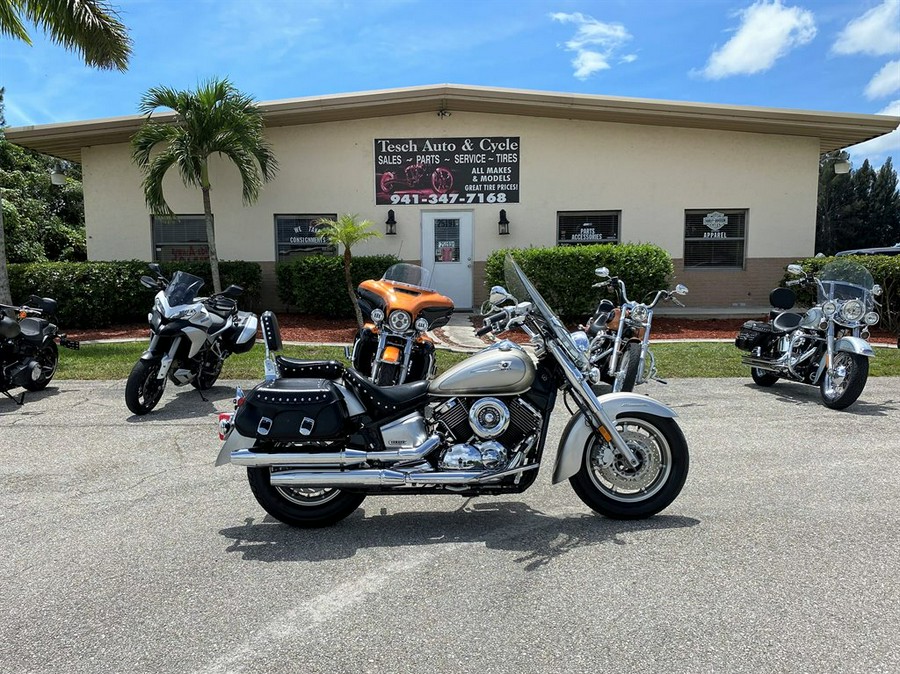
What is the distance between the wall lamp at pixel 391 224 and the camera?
1440 centimetres

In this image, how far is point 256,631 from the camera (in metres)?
2.58

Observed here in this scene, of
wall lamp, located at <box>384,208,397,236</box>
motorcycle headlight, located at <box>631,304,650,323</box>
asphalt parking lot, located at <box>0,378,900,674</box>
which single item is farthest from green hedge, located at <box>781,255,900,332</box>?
wall lamp, located at <box>384,208,397,236</box>

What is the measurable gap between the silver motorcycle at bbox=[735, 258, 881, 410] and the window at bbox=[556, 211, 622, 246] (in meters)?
7.29

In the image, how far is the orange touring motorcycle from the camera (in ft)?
18.6

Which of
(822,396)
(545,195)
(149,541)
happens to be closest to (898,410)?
(822,396)

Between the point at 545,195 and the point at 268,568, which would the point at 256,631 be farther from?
the point at 545,195

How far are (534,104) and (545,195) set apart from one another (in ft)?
6.76

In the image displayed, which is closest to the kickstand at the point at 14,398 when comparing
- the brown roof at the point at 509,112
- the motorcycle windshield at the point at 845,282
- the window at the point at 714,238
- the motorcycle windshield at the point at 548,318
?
the motorcycle windshield at the point at 548,318

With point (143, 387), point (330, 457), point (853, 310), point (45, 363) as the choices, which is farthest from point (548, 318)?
point (45, 363)

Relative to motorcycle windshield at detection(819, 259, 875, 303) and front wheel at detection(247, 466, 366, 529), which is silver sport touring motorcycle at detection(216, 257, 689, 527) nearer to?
front wheel at detection(247, 466, 366, 529)

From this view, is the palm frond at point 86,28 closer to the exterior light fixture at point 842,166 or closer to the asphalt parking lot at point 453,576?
the asphalt parking lot at point 453,576

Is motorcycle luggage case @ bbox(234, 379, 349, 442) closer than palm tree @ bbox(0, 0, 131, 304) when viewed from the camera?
Yes

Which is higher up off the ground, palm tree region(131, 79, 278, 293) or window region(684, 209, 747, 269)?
palm tree region(131, 79, 278, 293)

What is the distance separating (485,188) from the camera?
14.5m
